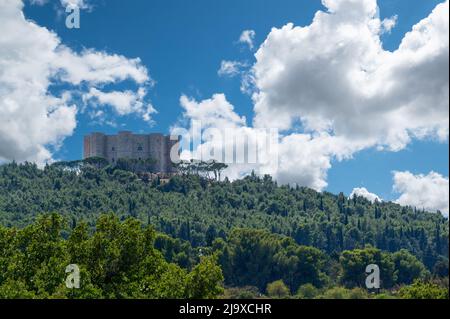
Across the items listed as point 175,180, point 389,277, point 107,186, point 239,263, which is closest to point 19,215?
point 107,186

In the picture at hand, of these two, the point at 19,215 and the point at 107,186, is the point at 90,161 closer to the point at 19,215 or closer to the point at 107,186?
A: the point at 107,186

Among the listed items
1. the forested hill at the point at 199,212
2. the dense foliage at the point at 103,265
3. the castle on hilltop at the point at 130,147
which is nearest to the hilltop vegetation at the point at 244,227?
the forested hill at the point at 199,212

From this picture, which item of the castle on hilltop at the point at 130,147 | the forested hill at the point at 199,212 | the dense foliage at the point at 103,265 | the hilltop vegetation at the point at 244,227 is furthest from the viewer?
the castle on hilltop at the point at 130,147

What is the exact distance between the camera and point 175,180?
190 meters

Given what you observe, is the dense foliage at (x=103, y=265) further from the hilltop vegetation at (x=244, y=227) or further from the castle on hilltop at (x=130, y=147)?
the castle on hilltop at (x=130, y=147)

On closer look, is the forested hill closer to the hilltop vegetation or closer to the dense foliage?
the hilltop vegetation

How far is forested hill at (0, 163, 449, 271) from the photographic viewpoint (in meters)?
159

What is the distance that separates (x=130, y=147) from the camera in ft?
648

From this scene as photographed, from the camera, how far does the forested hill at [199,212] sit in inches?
6245

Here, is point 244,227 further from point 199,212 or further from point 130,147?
point 130,147

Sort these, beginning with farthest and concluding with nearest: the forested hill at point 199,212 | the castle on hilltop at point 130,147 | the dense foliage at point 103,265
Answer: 1. the castle on hilltop at point 130,147
2. the forested hill at point 199,212
3. the dense foliage at point 103,265

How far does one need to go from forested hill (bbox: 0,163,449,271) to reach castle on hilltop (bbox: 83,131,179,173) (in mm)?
6282

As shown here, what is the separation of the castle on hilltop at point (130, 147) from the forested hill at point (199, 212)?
247 inches

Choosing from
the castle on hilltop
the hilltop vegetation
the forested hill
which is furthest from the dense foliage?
the castle on hilltop
